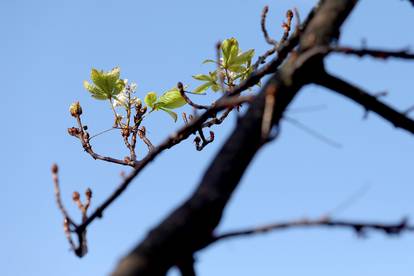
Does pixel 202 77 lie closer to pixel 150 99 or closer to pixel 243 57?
pixel 243 57

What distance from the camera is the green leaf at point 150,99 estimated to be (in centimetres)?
312

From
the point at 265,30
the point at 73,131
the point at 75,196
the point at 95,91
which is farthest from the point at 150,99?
the point at 75,196

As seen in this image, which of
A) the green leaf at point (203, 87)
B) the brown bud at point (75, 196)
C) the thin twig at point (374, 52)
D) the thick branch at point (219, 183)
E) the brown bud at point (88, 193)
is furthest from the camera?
the green leaf at point (203, 87)

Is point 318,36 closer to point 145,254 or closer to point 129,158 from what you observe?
point 145,254

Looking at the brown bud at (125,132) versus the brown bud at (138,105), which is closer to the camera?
the brown bud at (125,132)

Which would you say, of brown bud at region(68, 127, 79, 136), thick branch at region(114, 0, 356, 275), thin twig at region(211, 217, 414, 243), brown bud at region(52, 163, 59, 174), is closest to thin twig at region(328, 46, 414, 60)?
thick branch at region(114, 0, 356, 275)

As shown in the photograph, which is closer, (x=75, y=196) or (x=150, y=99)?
(x=75, y=196)

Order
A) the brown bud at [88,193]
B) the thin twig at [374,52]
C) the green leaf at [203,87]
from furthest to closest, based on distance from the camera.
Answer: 1. the green leaf at [203,87]
2. the brown bud at [88,193]
3. the thin twig at [374,52]

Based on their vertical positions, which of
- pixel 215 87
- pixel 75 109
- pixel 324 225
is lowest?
pixel 324 225

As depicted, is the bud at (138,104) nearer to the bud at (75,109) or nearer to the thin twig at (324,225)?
the bud at (75,109)

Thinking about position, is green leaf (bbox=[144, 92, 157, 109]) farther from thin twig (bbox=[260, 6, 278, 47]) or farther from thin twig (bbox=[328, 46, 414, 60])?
thin twig (bbox=[328, 46, 414, 60])

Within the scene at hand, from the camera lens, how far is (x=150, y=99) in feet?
10.3

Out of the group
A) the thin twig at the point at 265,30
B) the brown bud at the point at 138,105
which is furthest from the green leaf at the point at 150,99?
the thin twig at the point at 265,30

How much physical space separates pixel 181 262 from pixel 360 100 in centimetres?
58
